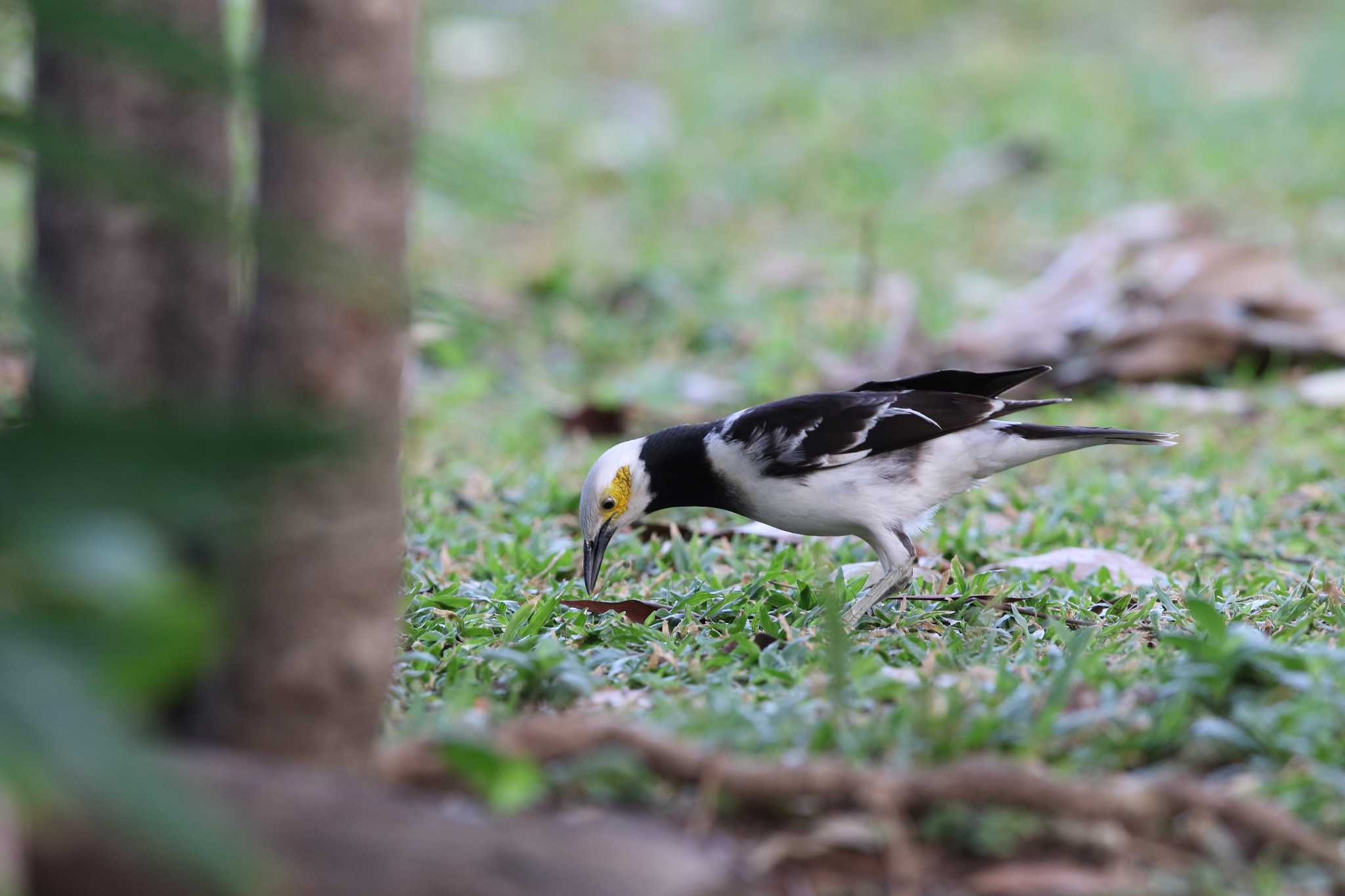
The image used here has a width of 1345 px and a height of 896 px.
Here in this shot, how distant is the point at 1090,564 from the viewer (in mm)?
4441

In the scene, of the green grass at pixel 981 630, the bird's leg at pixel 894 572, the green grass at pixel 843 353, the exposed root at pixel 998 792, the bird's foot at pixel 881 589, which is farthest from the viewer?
the bird's leg at pixel 894 572

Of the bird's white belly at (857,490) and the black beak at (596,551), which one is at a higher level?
the bird's white belly at (857,490)

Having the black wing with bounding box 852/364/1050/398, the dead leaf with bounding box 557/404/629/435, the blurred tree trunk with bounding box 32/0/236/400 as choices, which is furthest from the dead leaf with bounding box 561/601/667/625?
the dead leaf with bounding box 557/404/629/435

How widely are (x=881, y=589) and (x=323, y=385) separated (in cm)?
238

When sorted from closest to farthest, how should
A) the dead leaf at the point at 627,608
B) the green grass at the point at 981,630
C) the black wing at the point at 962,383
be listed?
the green grass at the point at 981,630 < the dead leaf at the point at 627,608 < the black wing at the point at 962,383

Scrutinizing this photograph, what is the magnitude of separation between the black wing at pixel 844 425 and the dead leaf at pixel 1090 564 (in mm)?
474

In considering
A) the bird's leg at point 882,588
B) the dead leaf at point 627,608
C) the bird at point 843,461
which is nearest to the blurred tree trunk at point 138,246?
the dead leaf at point 627,608

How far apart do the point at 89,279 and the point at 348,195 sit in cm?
62

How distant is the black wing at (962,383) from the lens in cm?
458

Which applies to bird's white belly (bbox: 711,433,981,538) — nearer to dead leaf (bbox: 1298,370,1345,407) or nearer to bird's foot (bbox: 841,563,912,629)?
bird's foot (bbox: 841,563,912,629)

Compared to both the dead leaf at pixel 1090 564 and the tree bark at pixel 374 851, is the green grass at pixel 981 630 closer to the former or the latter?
the dead leaf at pixel 1090 564

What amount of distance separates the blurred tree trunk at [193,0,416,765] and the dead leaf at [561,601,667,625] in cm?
170

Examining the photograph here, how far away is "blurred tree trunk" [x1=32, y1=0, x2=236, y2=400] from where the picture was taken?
2473mm

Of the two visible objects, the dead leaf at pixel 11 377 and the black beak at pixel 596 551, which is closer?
the black beak at pixel 596 551
